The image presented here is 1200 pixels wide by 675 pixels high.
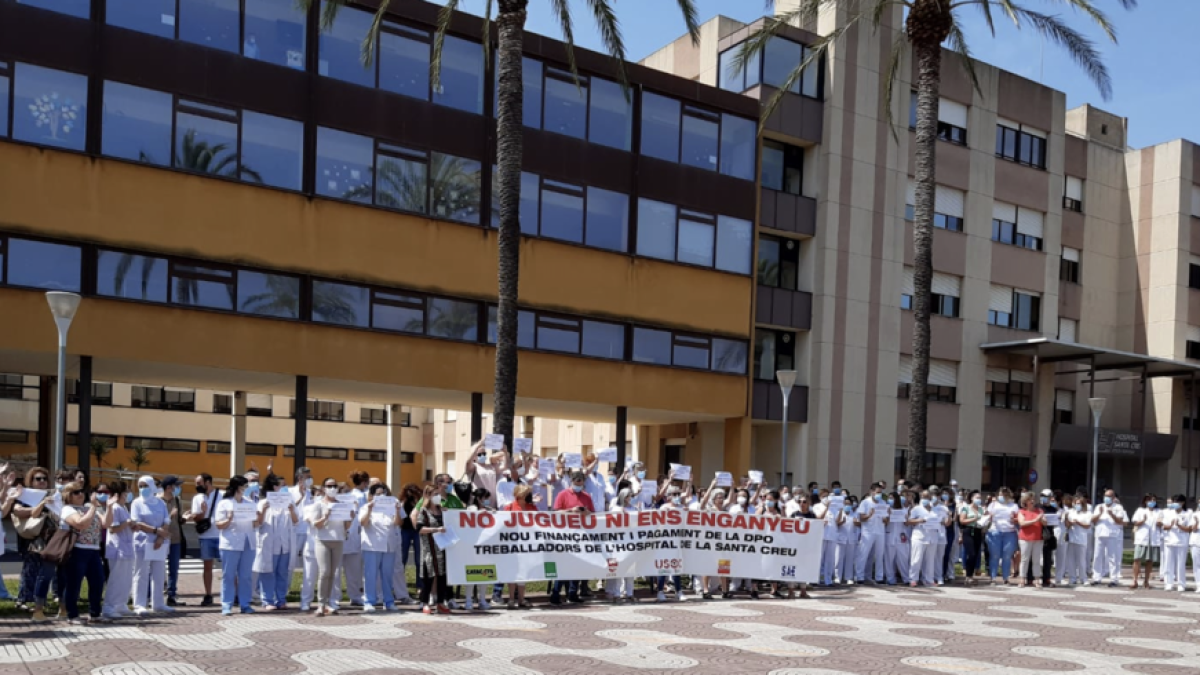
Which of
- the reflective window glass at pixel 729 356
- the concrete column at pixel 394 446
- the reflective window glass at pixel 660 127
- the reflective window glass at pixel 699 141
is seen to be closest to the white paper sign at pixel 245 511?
the reflective window glass at pixel 660 127

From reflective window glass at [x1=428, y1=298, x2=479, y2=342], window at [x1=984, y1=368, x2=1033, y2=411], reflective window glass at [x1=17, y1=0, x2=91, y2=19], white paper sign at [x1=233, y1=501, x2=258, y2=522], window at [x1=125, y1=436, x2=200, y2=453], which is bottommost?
window at [x1=125, y1=436, x2=200, y2=453]

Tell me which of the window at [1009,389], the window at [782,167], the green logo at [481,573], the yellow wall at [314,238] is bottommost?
the green logo at [481,573]

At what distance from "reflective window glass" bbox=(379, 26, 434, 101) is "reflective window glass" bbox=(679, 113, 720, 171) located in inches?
339

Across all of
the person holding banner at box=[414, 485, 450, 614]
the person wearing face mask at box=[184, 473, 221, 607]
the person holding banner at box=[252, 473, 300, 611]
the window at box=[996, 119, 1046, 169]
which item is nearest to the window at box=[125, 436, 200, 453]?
the window at box=[996, 119, 1046, 169]

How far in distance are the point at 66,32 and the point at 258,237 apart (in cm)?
578

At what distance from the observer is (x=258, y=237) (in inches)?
1090

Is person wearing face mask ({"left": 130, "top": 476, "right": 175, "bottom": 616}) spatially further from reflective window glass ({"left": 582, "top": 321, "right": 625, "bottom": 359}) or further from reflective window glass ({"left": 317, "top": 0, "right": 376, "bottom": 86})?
reflective window glass ({"left": 582, "top": 321, "right": 625, "bottom": 359})

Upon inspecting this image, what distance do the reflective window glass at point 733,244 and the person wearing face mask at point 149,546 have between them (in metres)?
22.9

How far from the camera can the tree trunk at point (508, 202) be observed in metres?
22.0

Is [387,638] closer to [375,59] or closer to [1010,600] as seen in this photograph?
[1010,600]

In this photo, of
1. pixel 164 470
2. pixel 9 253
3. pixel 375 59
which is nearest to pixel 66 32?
pixel 9 253

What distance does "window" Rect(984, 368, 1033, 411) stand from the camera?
43.6 meters

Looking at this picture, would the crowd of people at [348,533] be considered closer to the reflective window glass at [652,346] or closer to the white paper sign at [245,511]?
the white paper sign at [245,511]

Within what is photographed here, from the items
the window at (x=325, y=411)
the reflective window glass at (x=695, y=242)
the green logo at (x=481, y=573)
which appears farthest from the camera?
the window at (x=325, y=411)
